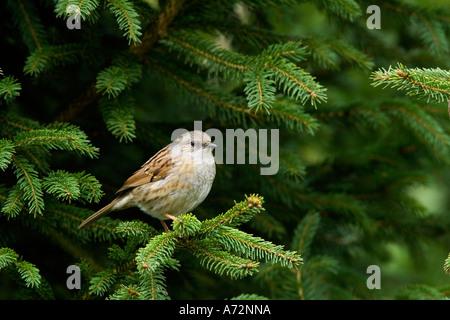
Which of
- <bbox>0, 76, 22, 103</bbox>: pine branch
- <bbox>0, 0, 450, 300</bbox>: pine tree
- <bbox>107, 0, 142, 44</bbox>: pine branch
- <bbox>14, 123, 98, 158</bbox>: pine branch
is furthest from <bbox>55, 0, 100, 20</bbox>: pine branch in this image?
<bbox>14, 123, 98, 158</bbox>: pine branch

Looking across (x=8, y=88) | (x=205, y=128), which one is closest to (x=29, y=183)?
(x=8, y=88)

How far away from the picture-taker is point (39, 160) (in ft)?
11.4

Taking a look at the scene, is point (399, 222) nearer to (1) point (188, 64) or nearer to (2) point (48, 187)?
(1) point (188, 64)

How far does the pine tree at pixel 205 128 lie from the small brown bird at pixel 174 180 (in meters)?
0.21

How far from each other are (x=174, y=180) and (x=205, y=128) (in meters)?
0.62

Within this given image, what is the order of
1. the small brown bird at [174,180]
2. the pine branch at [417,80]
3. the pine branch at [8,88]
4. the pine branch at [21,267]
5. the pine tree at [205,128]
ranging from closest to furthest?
the pine branch at [417,80]
the pine branch at [21,267]
the pine tree at [205,128]
the pine branch at [8,88]
the small brown bird at [174,180]

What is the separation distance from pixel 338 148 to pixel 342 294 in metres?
2.48

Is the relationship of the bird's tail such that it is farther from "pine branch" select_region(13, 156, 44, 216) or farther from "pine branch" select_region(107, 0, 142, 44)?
"pine branch" select_region(107, 0, 142, 44)

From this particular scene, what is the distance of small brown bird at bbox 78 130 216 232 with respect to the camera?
3994 millimetres

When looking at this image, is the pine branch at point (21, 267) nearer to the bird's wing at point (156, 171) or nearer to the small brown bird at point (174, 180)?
the small brown bird at point (174, 180)

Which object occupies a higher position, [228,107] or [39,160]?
[228,107]

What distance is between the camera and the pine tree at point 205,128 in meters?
3.22

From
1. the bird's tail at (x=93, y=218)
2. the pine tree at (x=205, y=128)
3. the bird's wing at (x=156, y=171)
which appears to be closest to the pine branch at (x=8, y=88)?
the pine tree at (x=205, y=128)
